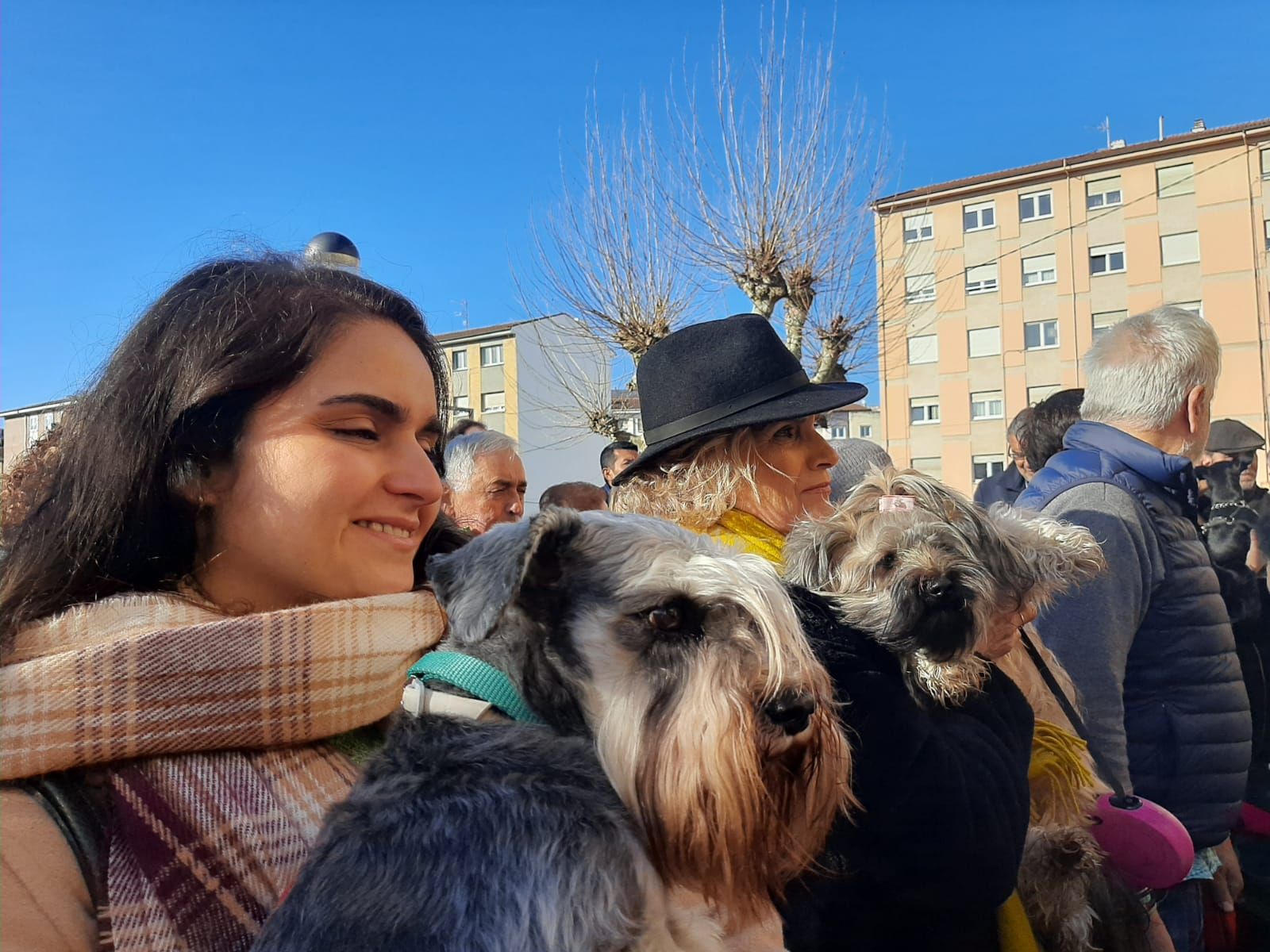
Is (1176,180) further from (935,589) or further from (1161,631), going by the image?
(935,589)

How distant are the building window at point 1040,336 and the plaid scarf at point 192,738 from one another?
5032cm

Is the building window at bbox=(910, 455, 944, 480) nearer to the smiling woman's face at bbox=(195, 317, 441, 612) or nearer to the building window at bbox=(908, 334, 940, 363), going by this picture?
the building window at bbox=(908, 334, 940, 363)

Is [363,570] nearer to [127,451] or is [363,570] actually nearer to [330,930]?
[127,451]

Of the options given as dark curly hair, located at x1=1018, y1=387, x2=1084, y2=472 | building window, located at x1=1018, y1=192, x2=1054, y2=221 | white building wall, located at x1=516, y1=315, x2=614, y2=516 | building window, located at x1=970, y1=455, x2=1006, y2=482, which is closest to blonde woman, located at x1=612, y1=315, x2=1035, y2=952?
dark curly hair, located at x1=1018, y1=387, x2=1084, y2=472

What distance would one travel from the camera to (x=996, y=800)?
183 cm

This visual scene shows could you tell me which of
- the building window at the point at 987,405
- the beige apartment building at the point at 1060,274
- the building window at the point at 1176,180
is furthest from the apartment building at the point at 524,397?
the building window at the point at 1176,180

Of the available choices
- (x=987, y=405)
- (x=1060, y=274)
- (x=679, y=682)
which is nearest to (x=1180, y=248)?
(x=1060, y=274)

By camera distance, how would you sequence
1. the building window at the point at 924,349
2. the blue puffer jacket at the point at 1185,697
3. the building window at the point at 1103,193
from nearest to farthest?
the blue puffer jacket at the point at 1185,697 < the building window at the point at 1103,193 < the building window at the point at 924,349

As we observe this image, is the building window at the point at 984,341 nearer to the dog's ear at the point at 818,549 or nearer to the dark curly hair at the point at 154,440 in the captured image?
the dog's ear at the point at 818,549

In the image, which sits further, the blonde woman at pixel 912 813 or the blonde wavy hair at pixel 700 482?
the blonde wavy hair at pixel 700 482

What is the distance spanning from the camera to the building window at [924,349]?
48.0m

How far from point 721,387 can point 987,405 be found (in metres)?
48.6

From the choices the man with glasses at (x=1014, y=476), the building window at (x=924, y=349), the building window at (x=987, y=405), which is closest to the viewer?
the man with glasses at (x=1014, y=476)

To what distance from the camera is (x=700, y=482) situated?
8.21 feet
